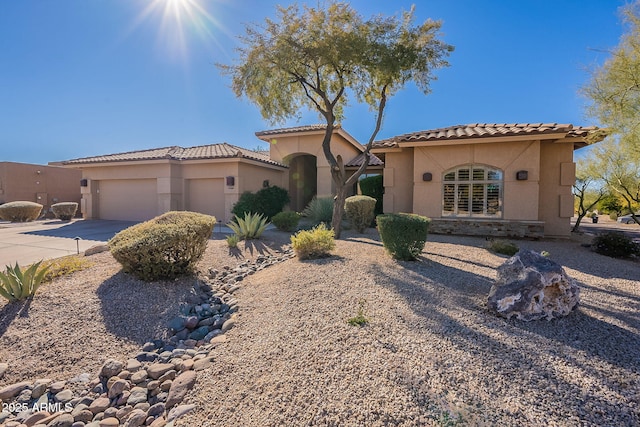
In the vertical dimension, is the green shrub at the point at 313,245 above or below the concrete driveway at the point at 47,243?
above

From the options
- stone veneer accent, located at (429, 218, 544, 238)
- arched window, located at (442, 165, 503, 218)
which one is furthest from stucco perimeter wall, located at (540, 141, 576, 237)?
arched window, located at (442, 165, 503, 218)

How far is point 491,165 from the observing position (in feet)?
39.6

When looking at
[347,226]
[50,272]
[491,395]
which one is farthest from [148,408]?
[347,226]

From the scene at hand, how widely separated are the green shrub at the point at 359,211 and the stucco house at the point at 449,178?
2.51 m

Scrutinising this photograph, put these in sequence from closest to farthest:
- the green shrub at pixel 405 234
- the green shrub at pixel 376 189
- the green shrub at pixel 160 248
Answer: the green shrub at pixel 160 248, the green shrub at pixel 405 234, the green shrub at pixel 376 189

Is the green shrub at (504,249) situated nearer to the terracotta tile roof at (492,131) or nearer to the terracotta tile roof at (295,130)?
the terracotta tile roof at (492,131)

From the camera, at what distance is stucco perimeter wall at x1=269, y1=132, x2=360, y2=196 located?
18.5 meters

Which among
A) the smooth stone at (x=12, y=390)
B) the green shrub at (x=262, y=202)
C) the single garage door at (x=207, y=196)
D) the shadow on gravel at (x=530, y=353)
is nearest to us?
the shadow on gravel at (x=530, y=353)

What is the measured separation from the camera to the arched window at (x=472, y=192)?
482 inches

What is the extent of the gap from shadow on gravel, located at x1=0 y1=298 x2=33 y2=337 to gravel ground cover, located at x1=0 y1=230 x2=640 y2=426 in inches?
1.2

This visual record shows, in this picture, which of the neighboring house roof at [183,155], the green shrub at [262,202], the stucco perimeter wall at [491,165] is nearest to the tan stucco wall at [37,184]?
the neighboring house roof at [183,155]

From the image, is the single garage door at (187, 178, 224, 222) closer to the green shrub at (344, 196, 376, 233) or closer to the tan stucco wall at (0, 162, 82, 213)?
the green shrub at (344, 196, 376, 233)

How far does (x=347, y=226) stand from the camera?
43.5 ft

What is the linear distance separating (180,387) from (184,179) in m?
15.5
